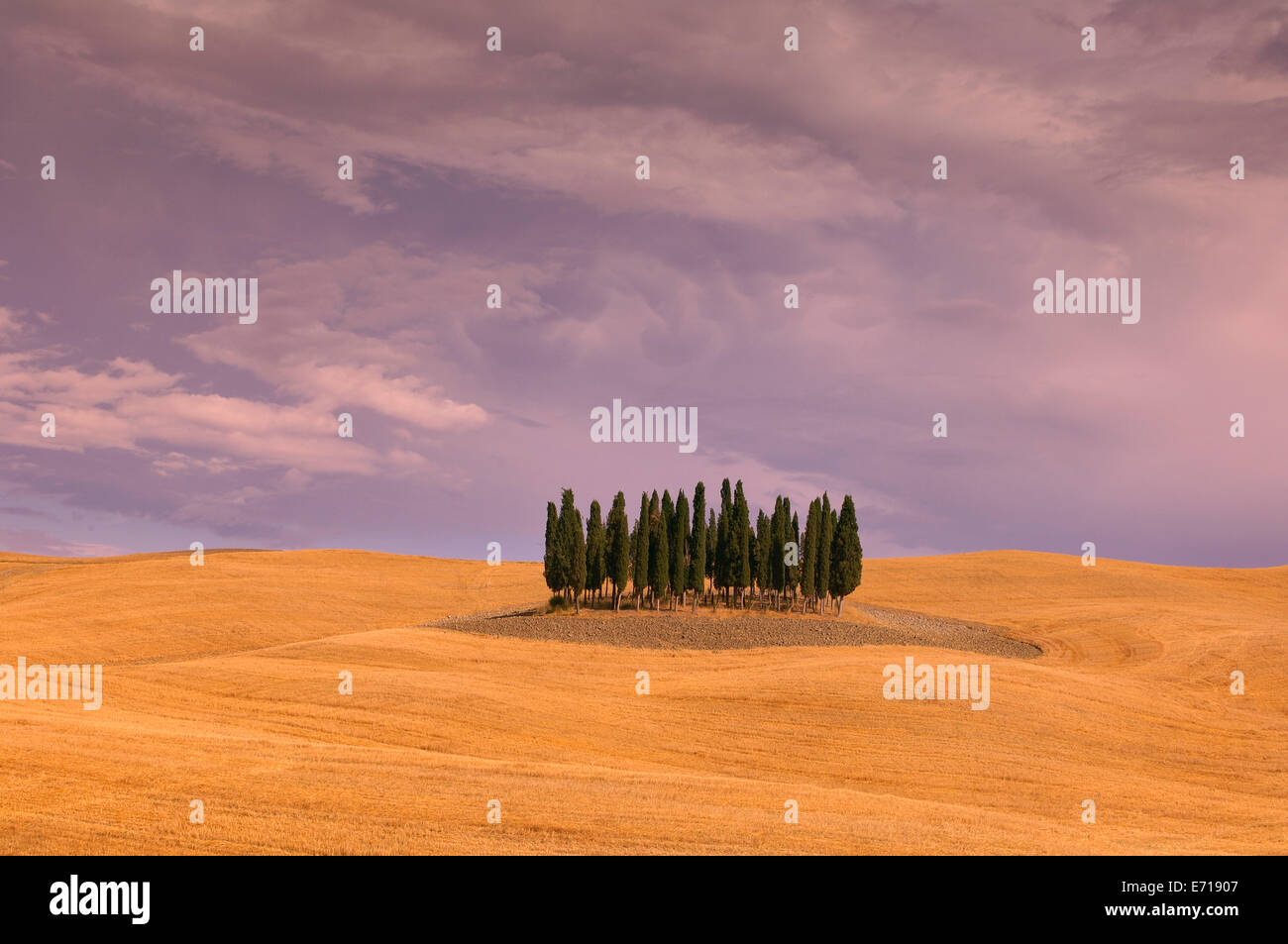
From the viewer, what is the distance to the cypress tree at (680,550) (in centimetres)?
7362

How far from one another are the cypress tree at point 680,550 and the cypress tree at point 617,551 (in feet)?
12.3

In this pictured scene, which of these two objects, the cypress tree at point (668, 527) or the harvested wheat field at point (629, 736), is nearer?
the harvested wheat field at point (629, 736)

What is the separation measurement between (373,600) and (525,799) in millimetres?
64625

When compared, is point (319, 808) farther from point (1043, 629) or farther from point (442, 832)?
point (1043, 629)

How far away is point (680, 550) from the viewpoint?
73.6 meters

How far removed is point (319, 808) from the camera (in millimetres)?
19953

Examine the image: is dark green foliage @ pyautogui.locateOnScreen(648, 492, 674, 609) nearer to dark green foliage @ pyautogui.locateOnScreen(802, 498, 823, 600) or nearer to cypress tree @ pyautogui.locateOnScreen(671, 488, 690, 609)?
cypress tree @ pyautogui.locateOnScreen(671, 488, 690, 609)

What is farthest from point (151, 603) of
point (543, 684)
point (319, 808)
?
point (319, 808)
